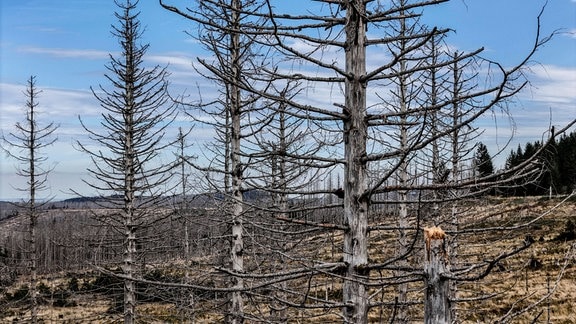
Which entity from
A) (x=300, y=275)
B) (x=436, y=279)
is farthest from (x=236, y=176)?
(x=436, y=279)

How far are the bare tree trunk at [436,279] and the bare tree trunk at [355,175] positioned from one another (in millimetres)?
856

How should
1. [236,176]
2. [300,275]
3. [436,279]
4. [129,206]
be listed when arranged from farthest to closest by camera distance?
[129,206] < [236,176] < [300,275] < [436,279]

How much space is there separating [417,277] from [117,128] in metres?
12.2

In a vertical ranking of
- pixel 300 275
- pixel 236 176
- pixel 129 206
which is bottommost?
pixel 300 275

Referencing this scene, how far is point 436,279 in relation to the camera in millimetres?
2969

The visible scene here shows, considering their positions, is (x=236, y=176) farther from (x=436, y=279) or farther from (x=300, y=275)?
(x=436, y=279)

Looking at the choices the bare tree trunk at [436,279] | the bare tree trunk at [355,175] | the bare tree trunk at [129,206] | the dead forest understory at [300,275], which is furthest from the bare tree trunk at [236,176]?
the bare tree trunk at [436,279]

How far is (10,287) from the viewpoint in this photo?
4897cm

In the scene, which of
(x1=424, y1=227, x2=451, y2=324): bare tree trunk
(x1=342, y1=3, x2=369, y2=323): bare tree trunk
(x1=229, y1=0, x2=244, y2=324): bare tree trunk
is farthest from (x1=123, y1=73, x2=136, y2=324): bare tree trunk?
(x1=424, y1=227, x2=451, y2=324): bare tree trunk

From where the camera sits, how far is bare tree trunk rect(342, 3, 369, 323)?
3840 millimetres

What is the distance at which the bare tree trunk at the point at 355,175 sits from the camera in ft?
12.6

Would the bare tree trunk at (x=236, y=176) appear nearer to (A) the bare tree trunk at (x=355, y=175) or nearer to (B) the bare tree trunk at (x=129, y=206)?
(B) the bare tree trunk at (x=129, y=206)

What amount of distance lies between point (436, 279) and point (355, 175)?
3.80ft

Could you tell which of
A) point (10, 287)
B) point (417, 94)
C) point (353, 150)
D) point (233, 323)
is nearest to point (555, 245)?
point (417, 94)
